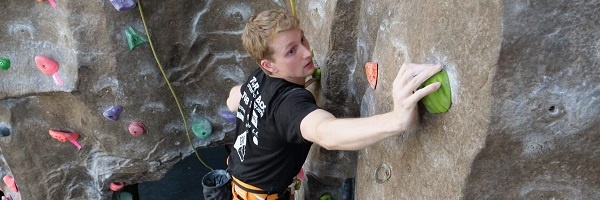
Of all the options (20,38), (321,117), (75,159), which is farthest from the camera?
(75,159)

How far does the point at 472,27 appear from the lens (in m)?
1.30

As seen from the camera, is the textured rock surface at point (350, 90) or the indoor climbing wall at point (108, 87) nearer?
the textured rock surface at point (350, 90)

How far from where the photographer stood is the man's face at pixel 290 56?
192 centimetres

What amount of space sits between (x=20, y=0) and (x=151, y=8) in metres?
0.62

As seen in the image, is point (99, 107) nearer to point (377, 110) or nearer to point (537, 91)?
point (377, 110)

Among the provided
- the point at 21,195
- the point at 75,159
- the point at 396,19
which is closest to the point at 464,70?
the point at 396,19

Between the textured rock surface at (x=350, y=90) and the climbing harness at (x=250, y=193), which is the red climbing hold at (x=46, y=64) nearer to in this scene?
the textured rock surface at (x=350, y=90)

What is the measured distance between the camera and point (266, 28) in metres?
1.90

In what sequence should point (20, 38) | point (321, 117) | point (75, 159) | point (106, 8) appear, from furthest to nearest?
point (75, 159) → point (20, 38) → point (106, 8) → point (321, 117)

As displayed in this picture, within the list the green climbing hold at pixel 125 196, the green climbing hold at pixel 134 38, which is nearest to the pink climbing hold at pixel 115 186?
the green climbing hold at pixel 125 196

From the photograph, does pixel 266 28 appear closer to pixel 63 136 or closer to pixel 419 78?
pixel 419 78

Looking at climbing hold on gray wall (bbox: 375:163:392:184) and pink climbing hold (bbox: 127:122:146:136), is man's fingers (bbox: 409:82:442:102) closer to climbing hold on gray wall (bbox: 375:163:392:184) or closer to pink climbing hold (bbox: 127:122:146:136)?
climbing hold on gray wall (bbox: 375:163:392:184)

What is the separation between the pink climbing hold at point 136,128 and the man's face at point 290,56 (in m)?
1.23

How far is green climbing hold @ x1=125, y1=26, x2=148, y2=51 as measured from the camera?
2.67 meters
